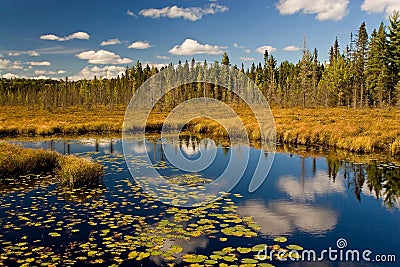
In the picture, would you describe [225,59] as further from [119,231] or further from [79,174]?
[119,231]

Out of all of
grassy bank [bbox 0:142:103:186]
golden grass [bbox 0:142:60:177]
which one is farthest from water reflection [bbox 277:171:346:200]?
golden grass [bbox 0:142:60:177]

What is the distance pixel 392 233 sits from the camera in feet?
35.5

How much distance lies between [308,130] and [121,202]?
22514 millimetres

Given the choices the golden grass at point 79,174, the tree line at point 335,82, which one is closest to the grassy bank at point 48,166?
the golden grass at point 79,174

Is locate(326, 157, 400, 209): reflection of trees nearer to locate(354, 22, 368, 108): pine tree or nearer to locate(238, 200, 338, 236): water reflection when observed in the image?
locate(238, 200, 338, 236): water reflection

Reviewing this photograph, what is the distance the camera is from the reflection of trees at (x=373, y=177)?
1533cm

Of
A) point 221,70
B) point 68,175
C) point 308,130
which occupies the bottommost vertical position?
point 68,175

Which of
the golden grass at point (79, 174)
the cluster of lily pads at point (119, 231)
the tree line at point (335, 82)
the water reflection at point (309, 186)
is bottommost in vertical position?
the cluster of lily pads at point (119, 231)

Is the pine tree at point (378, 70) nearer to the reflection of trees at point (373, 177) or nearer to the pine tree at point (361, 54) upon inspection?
the pine tree at point (361, 54)

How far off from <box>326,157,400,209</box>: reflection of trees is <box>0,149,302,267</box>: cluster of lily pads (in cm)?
669

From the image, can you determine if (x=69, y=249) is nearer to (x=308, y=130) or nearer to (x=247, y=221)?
(x=247, y=221)

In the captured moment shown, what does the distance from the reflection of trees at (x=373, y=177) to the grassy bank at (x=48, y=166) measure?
40.2ft

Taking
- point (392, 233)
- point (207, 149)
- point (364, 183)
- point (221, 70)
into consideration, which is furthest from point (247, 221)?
point (221, 70)

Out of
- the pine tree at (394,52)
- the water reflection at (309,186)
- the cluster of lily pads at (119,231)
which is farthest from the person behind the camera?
the pine tree at (394,52)
